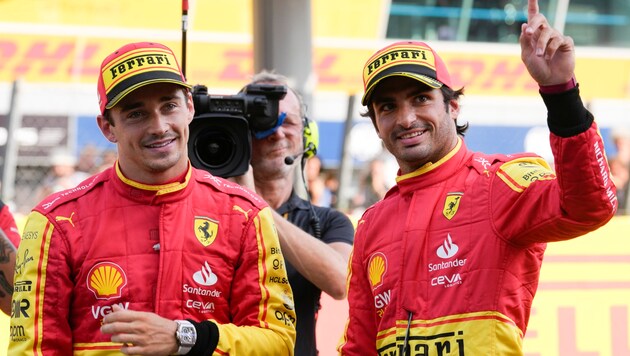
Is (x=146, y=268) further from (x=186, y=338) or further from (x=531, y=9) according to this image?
(x=531, y=9)

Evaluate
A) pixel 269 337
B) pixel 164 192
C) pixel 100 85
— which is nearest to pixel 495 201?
pixel 269 337

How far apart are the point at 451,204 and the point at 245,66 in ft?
42.4

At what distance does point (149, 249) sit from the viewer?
10.8 ft

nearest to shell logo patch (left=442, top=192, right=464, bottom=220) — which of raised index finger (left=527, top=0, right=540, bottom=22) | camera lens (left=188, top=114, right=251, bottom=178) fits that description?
raised index finger (left=527, top=0, right=540, bottom=22)

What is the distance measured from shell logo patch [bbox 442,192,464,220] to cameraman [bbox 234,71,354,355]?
862 millimetres

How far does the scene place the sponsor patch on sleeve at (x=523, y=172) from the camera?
3.16 m

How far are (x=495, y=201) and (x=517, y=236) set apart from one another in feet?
0.43

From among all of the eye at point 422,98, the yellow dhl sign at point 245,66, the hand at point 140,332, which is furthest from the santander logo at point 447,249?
the yellow dhl sign at point 245,66

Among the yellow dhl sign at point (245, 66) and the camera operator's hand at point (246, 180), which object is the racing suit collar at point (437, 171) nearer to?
the camera operator's hand at point (246, 180)

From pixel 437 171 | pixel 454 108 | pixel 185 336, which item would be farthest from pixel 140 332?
pixel 454 108

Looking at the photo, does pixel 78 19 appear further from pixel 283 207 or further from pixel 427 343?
pixel 427 343

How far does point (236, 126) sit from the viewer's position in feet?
13.2

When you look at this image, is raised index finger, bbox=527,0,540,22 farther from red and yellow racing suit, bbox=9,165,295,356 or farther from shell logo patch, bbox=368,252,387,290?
red and yellow racing suit, bbox=9,165,295,356

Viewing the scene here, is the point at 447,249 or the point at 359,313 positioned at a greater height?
the point at 447,249
